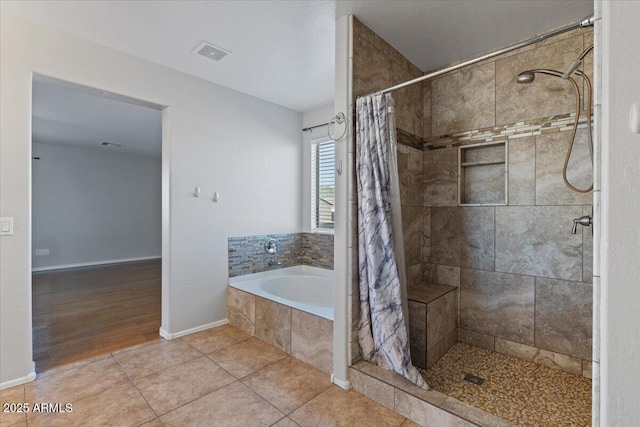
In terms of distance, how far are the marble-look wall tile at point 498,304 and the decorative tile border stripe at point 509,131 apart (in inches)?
41.5

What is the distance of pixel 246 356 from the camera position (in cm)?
245

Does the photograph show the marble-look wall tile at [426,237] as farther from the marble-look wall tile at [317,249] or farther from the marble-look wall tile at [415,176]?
the marble-look wall tile at [317,249]

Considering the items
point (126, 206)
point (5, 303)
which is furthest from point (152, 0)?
point (126, 206)

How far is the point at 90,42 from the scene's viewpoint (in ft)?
7.43

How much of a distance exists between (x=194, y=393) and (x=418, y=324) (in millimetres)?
1553

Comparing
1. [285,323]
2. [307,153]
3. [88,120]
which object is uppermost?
[88,120]

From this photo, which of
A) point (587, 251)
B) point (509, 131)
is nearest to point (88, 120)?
point (509, 131)

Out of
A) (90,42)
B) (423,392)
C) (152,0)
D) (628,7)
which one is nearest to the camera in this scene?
(628,7)

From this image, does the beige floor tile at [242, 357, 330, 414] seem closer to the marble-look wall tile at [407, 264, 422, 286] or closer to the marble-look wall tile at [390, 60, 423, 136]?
the marble-look wall tile at [407, 264, 422, 286]

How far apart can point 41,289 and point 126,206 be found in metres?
2.78

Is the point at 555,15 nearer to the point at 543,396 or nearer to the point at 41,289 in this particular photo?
the point at 543,396

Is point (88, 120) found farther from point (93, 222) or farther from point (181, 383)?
point (181, 383)

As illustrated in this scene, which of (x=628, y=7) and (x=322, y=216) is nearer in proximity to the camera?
(x=628, y=7)

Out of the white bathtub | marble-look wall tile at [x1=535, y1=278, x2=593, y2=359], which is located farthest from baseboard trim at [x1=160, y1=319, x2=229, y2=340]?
marble-look wall tile at [x1=535, y1=278, x2=593, y2=359]
